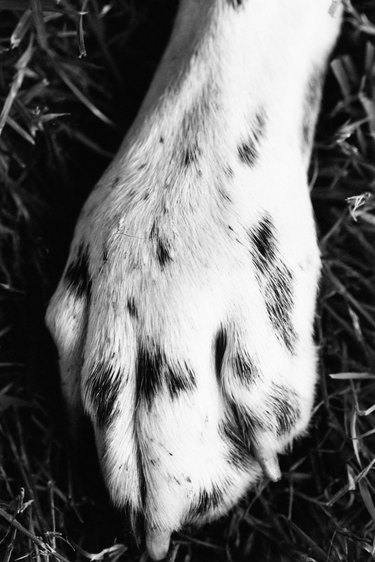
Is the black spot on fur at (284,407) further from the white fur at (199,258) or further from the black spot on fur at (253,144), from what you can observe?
the black spot on fur at (253,144)

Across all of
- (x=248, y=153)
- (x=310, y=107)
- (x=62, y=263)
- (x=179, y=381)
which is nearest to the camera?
(x=179, y=381)

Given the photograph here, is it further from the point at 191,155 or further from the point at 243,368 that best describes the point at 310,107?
the point at 243,368

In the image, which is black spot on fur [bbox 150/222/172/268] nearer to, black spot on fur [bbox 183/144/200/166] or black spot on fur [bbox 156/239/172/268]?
black spot on fur [bbox 156/239/172/268]

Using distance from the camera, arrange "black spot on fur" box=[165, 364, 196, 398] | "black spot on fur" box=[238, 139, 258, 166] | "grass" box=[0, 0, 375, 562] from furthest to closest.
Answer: "grass" box=[0, 0, 375, 562], "black spot on fur" box=[238, 139, 258, 166], "black spot on fur" box=[165, 364, 196, 398]

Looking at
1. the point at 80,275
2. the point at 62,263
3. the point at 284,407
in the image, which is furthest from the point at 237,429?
the point at 62,263

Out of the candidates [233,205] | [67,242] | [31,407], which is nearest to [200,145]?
[233,205]

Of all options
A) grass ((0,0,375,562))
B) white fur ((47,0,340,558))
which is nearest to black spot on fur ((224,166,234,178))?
white fur ((47,0,340,558))

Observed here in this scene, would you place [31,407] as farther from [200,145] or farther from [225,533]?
[200,145]

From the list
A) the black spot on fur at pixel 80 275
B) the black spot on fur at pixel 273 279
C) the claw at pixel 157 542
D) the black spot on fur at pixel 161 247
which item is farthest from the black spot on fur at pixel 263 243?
the claw at pixel 157 542
